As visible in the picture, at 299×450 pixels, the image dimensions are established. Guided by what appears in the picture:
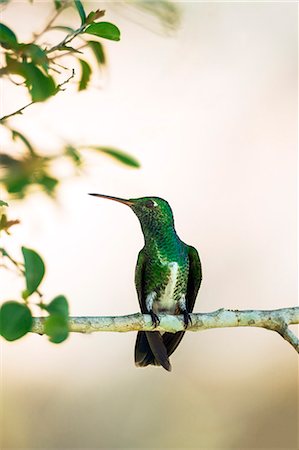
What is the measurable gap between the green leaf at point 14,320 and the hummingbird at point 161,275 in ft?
6.52

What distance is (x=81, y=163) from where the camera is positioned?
0.66m

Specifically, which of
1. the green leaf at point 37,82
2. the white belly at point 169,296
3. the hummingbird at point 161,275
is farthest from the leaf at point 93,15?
the white belly at point 169,296

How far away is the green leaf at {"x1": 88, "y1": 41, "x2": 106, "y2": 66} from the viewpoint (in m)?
1.09

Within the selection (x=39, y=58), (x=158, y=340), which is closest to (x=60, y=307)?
(x=39, y=58)

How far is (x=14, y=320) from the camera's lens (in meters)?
0.66

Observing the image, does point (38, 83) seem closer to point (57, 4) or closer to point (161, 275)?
point (57, 4)

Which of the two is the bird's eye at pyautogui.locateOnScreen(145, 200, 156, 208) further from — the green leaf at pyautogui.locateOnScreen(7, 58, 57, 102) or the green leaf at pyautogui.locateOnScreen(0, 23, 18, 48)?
the green leaf at pyautogui.locateOnScreen(7, 58, 57, 102)

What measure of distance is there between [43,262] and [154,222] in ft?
7.25

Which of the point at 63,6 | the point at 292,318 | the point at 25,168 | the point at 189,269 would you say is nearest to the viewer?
the point at 25,168

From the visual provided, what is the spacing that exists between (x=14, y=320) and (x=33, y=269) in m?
0.07

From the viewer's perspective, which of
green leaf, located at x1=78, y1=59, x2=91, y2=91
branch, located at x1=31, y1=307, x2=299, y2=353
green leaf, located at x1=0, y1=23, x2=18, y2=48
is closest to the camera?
green leaf, located at x1=0, y1=23, x2=18, y2=48

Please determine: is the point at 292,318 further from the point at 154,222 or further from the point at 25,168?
the point at 25,168

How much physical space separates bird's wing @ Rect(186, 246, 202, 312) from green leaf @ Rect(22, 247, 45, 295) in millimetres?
2169

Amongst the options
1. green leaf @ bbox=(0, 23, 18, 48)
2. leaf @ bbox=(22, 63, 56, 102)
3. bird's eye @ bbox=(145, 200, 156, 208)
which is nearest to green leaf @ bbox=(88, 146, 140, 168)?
leaf @ bbox=(22, 63, 56, 102)
